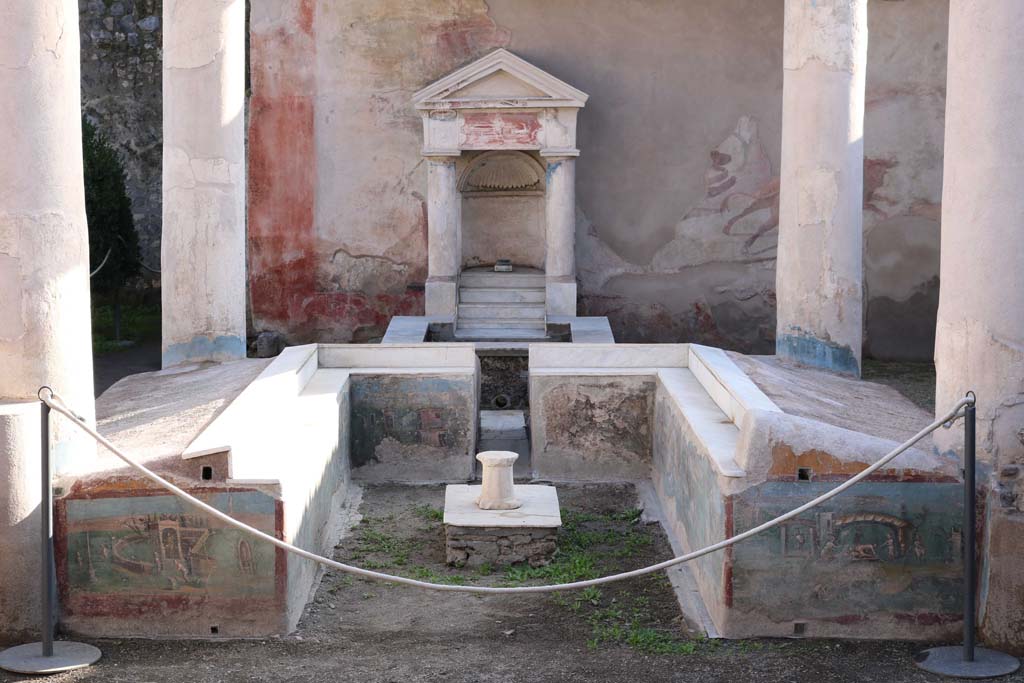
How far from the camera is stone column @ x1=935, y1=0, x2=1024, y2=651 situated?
4754mm

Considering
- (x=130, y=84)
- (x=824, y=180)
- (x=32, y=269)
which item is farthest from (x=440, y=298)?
(x=32, y=269)

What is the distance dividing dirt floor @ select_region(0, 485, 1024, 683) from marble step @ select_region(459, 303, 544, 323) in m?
5.07

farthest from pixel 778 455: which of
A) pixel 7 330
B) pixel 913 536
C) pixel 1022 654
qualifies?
pixel 7 330

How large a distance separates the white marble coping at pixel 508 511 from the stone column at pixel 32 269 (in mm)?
1720

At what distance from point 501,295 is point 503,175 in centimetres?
121

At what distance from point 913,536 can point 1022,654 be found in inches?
21.2

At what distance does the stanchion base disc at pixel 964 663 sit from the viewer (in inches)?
177

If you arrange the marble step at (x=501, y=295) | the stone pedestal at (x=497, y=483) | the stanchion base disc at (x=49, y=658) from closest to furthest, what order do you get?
1. the stanchion base disc at (x=49, y=658)
2. the stone pedestal at (x=497, y=483)
3. the marble step at (x=501, y=295)

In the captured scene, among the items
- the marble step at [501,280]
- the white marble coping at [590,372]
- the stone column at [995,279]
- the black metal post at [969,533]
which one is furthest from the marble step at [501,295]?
the black metal post at [969,533]

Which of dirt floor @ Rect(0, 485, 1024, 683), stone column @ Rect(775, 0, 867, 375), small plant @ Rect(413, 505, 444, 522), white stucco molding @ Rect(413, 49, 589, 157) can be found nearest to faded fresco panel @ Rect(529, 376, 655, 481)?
small plant @ Rect(413, 505, 444, 522)

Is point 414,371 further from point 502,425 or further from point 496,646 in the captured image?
point 496,646

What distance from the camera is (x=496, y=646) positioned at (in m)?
4.87

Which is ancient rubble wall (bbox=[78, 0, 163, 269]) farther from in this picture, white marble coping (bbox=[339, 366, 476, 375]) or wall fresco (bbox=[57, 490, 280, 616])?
wall fresco (bbox=[57, 490, 280, 616])

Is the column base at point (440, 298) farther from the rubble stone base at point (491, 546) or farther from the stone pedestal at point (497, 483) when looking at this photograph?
the rubble stone base at point (491, 546)
